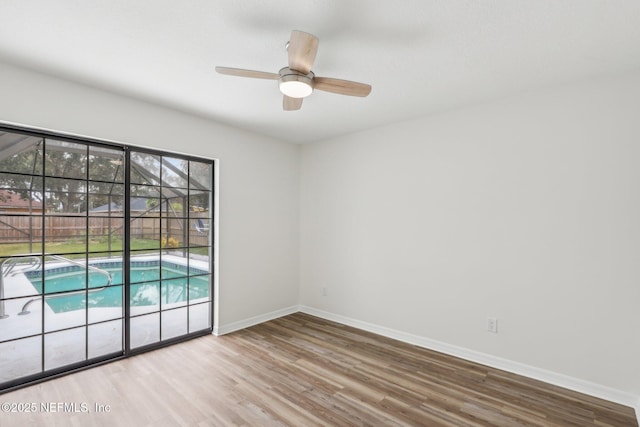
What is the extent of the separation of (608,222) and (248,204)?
11.7 ft

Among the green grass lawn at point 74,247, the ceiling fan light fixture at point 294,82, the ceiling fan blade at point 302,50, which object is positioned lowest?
the green grass lawn at point 74,247

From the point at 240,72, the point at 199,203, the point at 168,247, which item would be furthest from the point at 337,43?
the point at 168,247

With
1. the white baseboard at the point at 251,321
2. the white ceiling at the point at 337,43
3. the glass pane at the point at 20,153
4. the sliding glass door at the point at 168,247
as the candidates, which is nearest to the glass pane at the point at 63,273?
the sliding glass door at the point at 168,247

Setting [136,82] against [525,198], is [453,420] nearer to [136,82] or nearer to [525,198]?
[525,198]

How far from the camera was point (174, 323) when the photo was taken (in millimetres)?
3434

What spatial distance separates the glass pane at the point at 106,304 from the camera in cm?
292

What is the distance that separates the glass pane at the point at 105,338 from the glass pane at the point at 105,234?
2.44ft

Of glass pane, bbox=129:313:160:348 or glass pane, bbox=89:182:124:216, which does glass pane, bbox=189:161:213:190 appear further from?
glass pane, bbox=129:313:160:348

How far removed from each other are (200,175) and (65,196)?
4.19 feet

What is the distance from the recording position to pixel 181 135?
130 inches

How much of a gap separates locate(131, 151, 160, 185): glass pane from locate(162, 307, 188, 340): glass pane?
1429 millimetres

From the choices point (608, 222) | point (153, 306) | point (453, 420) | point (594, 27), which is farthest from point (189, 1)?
point (608, 222)

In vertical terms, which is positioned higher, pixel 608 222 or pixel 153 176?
pixel 153 176

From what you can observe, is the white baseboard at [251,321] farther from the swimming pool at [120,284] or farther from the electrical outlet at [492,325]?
the electrical outlet at [492,325]
